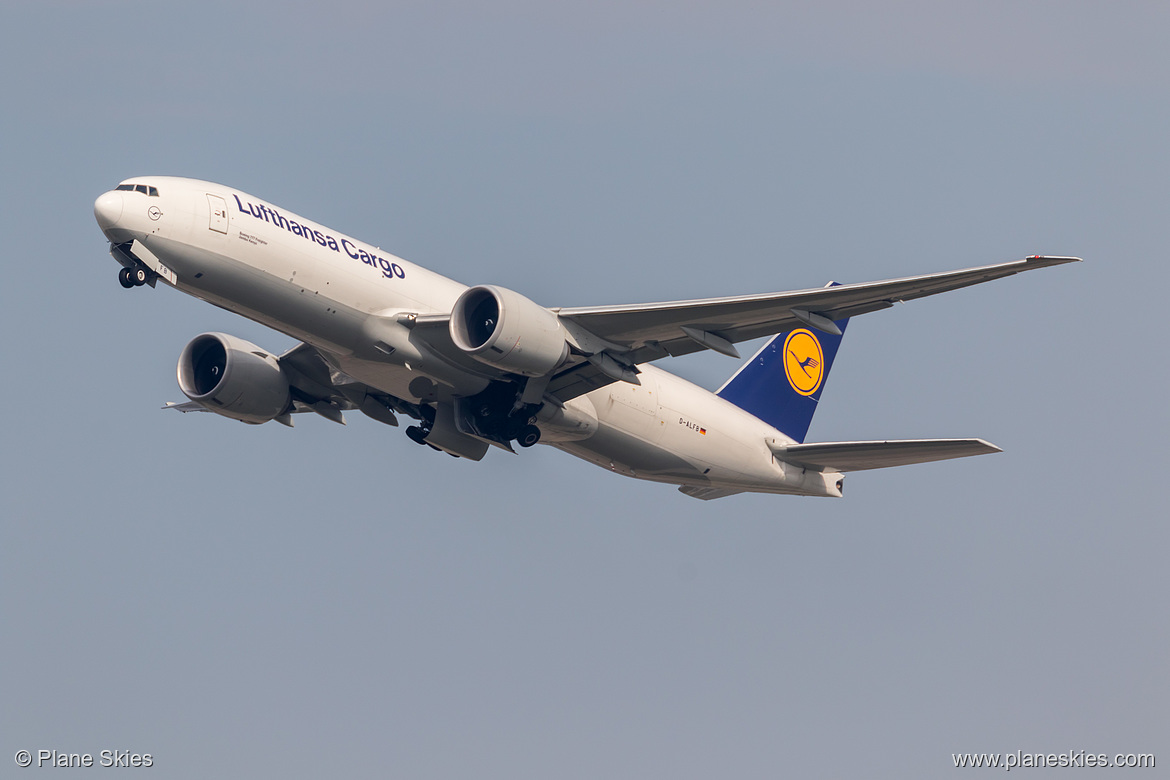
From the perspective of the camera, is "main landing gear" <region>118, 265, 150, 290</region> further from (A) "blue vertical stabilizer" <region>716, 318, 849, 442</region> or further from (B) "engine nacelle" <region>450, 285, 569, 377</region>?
(A) "blue vertical stabilizer" <region>716, 318, 849, 442</region>

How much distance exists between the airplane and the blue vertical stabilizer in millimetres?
113

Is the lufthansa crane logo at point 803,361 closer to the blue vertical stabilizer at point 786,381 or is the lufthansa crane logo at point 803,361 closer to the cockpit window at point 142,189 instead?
the blue vertical stabilizer at point 786,381

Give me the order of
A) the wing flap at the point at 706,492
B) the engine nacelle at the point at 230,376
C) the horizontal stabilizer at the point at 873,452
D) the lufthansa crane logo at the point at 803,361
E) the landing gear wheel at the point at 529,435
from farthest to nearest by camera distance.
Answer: the lufthansa crane logo at the point at 803,361 → the wing flap at the point at 706,492 → the engine nacelle at the point at 230,376 → the landing gear wheel at the point at 529,435 → the horizontal stabilizer at the point at 873,452

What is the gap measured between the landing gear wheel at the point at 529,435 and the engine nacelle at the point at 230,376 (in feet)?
24.0

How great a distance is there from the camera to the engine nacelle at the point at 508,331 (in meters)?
30.7

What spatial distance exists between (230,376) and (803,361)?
17167 mm

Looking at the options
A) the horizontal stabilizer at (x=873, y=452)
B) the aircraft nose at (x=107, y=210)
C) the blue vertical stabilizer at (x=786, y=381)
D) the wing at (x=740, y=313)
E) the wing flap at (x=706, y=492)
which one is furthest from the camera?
the blue vertical stabilizer at (x=786, y=381)

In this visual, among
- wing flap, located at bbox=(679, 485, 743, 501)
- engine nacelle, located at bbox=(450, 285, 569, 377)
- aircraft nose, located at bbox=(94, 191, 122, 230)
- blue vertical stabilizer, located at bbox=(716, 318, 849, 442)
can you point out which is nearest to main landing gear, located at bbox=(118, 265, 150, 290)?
aircraft nose, located at bbox=(94, 191, 122, 230)

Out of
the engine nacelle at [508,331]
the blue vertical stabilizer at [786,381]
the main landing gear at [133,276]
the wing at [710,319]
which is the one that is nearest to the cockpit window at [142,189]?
the main landing gear at [133,276]

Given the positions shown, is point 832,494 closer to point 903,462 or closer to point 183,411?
point 903,462

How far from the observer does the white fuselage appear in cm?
3008

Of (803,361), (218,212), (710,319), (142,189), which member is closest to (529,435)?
(710,319)

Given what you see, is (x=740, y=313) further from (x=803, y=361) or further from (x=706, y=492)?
(x=803, y=361)

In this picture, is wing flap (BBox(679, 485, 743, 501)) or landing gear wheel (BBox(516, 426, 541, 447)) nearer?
landing gear wheel (BBox(516, 426, 541, 447))
